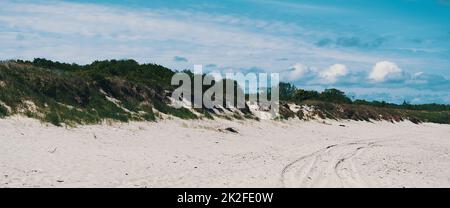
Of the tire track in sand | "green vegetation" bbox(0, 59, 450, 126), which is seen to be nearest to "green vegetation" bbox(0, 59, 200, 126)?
"green vegetation" bbox(0, 59, 450, 126)

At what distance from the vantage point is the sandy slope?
1334 cm

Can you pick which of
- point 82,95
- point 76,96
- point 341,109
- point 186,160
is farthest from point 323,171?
point 341,109

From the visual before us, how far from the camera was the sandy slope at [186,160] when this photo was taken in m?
13.3

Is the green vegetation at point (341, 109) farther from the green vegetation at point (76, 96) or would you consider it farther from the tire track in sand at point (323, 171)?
the tire track in sand at point (323, 171)

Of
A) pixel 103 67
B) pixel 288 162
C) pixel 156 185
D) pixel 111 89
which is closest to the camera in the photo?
pixel 156 185

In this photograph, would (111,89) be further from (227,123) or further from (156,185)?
(156,185)

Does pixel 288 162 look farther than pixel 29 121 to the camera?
No

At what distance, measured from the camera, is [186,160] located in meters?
17.4

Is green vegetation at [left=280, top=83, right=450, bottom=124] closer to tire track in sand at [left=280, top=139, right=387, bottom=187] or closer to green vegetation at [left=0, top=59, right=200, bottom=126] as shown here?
green vegetation at [left=0, top=59, right=200, bottom=126]

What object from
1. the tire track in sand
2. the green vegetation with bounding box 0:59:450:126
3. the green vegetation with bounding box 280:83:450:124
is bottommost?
the green vegetation with bounding box 280:83:450:124

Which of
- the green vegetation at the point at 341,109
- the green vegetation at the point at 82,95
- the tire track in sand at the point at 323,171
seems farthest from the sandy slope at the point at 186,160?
the green vegetation at the point at 341,109
